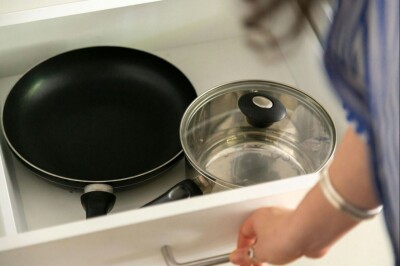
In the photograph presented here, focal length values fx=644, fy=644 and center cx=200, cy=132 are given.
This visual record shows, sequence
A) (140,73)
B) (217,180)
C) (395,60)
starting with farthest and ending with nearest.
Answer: (140,73)
(217,180)
(395,60)

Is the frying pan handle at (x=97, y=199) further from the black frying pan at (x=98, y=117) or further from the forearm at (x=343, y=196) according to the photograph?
the forearm at (x=343, y=196)

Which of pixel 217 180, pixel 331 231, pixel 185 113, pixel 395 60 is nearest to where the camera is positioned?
pixel 395 60

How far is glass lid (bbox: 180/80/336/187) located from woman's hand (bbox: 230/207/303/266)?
16cm

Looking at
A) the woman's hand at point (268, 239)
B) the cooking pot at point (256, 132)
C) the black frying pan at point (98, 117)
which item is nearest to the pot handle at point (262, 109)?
the cooking pot at point (256, 132)

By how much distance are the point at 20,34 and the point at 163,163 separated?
30 cm

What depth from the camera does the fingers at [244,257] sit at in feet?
2.22

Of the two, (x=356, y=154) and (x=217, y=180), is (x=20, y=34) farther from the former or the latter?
(x=356, y=154)

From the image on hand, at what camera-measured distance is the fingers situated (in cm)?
68

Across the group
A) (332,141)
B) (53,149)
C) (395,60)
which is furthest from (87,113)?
(395,60)

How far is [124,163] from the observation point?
2.88ft

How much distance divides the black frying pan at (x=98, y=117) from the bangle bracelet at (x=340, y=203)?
32cm

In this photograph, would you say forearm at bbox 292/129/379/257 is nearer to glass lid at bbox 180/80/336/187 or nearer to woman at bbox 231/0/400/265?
woman at bbox 231/0/400/265

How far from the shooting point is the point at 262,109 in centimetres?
88

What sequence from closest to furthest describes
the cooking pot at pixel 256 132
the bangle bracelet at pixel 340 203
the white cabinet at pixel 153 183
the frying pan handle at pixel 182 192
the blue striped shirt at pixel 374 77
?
1. the blue striped shirt at pixel 374 77
2. the bangle bracelet at pixel 340 203
3. the white cabinet at pixel 153 183
4. the frying pan handle at pixel 182 192
5. the cooking pot at pixel 256 132
